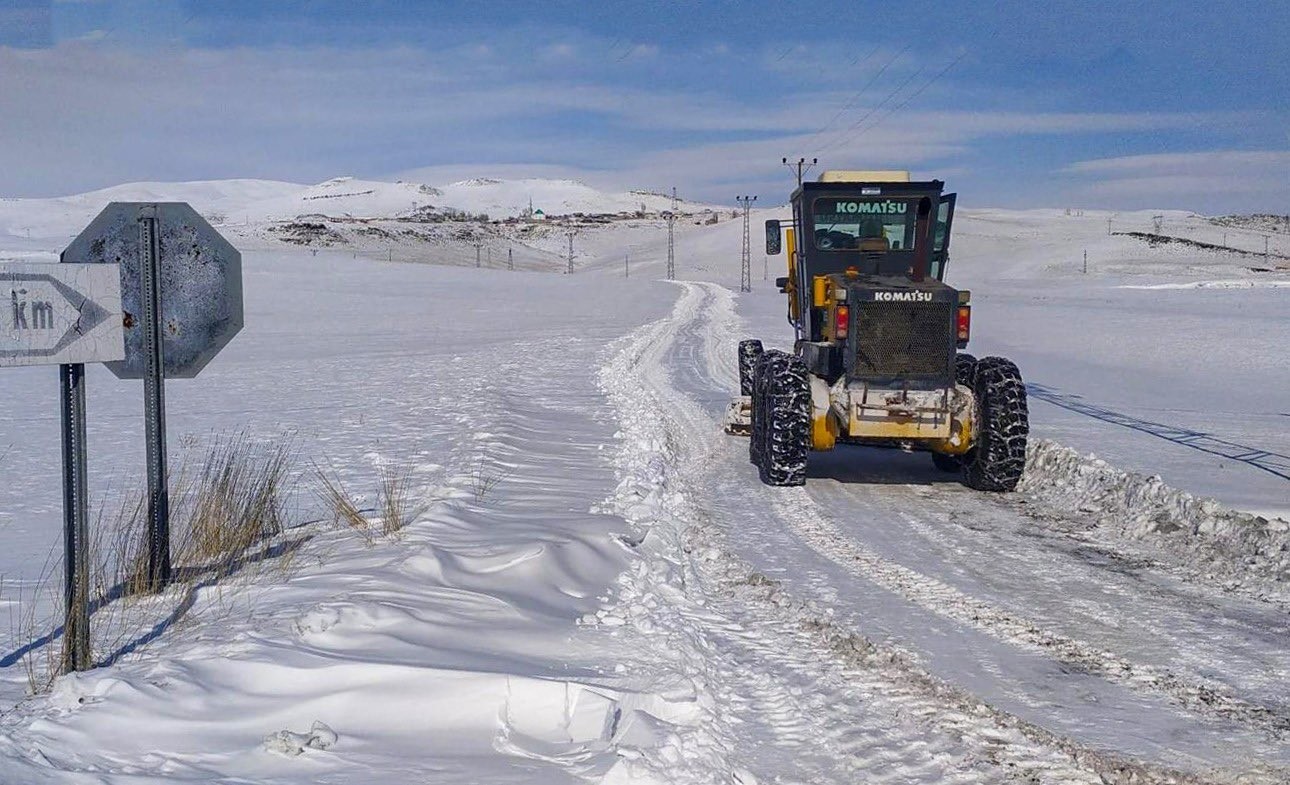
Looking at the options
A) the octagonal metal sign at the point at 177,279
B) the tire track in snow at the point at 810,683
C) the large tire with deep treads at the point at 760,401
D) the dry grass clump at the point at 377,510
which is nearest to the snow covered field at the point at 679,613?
the tire track in snow at the point at 810,683

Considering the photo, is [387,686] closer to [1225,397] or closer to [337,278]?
[1225,397]

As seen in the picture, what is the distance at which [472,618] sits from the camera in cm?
577

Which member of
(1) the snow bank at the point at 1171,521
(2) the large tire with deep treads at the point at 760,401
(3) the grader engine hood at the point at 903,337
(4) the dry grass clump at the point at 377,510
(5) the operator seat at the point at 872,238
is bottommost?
(1) the snow bank at the point at 1171,521

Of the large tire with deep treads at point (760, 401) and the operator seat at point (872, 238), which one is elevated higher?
the operator seat at point (872, 238)

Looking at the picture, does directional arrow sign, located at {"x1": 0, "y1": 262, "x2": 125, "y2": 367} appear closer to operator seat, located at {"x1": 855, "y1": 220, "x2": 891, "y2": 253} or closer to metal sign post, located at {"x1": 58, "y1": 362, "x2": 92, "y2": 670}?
metal sign post, located at {"x1": 58, "y1": 362, "x2": 92, "y2": 670}

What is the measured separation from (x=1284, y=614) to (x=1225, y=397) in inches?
497

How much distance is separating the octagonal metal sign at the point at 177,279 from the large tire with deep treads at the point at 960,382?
22.4ft

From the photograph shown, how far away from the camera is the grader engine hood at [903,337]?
1052 cm

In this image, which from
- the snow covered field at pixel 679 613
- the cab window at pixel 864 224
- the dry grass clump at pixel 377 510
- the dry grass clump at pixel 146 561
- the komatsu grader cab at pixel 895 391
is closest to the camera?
the snow covered field at pixel 679 613

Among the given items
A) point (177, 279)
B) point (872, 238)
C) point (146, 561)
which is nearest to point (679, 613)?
point (146, 561)

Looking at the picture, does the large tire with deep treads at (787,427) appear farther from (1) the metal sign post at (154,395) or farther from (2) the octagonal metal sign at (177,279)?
(1) the metal sign post at (154,395)

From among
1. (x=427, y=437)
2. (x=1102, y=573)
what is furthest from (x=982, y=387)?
(x=427, y=437)

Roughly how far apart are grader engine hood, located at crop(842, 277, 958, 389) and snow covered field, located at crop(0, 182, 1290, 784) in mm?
1083

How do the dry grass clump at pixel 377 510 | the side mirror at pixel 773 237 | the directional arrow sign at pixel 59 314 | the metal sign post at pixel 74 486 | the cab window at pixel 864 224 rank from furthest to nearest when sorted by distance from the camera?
the side mirror at pixel 773 237 → the cab window at pixel 864 224 → the dry grass clump at pixel 377 510 → the metal sign post at pixel 74 486 → the directional arrow sign at pixel 59 314
